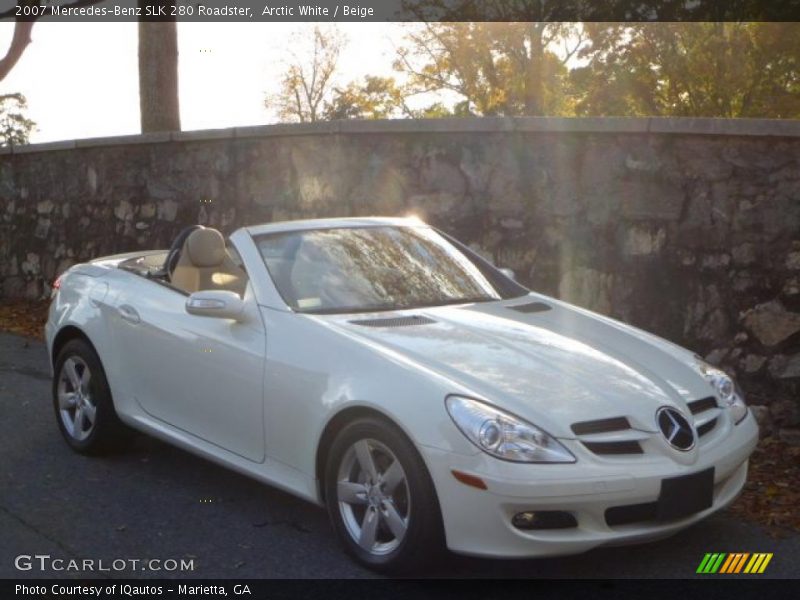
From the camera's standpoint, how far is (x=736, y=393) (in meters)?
5.44

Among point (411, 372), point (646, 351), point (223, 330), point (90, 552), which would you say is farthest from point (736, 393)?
point (90, 552)

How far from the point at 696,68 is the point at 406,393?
30029mm

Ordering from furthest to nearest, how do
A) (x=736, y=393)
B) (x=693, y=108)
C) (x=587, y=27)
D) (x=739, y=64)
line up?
1. (x=587, y=27)
2. (x=693, y=108)
3. (x=739, y=64)
4. (x=736, y=393)

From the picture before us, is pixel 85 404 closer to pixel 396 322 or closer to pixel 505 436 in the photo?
pixel 396 322

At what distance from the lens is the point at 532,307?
6.01 m

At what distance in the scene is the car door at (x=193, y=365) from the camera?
5.48 m

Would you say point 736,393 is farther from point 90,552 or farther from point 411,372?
point 90,552

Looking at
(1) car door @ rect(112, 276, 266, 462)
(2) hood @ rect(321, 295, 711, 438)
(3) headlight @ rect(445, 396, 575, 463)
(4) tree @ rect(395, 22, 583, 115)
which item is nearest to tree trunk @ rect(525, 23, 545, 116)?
(4) tree @ rect(395, 22, 583, 115)

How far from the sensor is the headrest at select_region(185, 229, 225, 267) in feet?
21.9

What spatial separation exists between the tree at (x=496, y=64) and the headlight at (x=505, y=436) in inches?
1296

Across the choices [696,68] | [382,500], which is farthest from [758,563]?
[696,68]

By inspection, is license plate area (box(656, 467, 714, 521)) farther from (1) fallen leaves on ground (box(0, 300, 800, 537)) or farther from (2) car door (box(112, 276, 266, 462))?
(2) car door (box(112, 276, 266, 462))

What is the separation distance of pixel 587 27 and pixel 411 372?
34.2m

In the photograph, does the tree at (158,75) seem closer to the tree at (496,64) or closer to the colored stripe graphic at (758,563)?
the colored stripe graphic at (758,563)
